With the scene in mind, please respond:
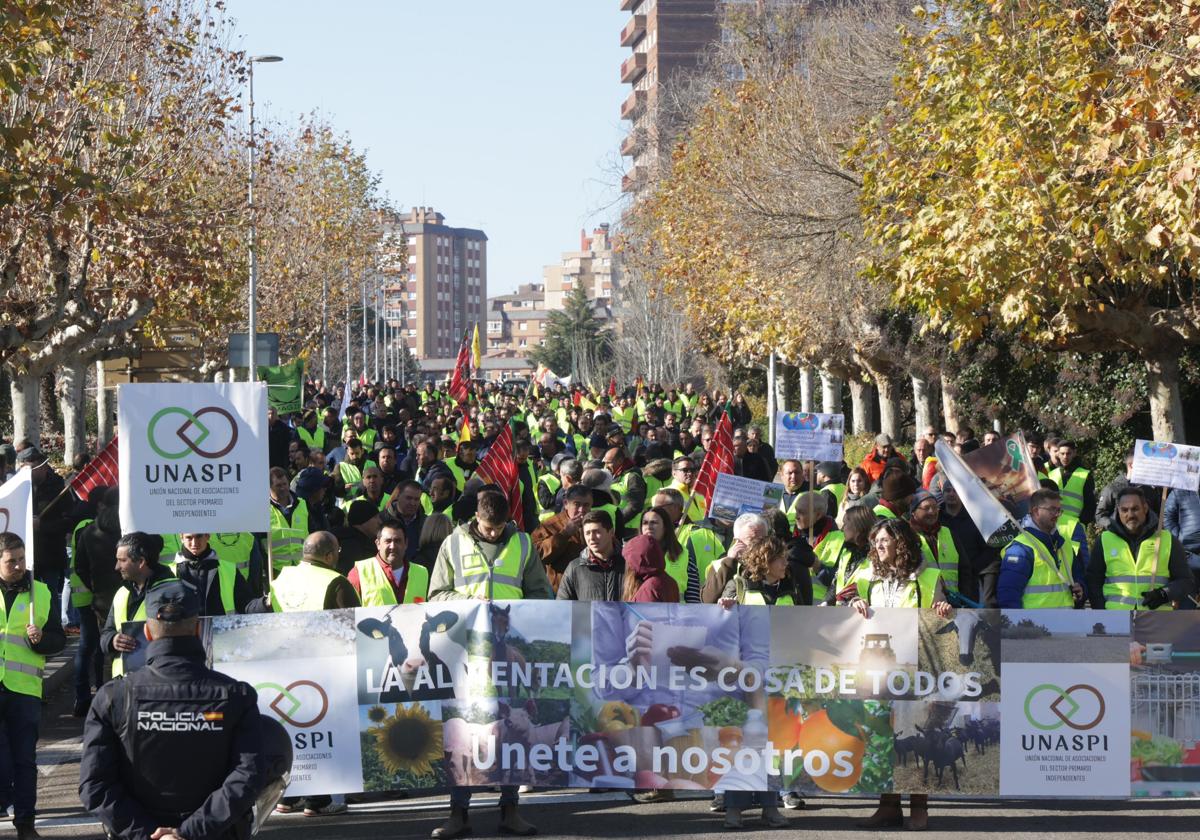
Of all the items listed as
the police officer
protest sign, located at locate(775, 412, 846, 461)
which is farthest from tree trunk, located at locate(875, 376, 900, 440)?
the police officer

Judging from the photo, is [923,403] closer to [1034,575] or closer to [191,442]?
[1034,575]

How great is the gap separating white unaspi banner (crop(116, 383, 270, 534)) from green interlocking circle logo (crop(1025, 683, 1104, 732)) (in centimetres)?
410

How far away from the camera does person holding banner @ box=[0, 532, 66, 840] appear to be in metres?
8.51

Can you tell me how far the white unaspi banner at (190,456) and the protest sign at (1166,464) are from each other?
235 inches

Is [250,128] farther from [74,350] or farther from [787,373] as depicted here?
[787,373]

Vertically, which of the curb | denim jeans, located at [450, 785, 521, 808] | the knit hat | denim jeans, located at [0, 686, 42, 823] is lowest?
the curb

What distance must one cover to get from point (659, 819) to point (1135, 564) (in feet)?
11.2

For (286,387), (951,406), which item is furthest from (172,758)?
(951,406)

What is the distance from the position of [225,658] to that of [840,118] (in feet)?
70.7

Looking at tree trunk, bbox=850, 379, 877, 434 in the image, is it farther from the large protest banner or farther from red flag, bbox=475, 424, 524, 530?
the large protest banner

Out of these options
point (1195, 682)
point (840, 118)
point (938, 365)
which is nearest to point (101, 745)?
point (1195, 682)

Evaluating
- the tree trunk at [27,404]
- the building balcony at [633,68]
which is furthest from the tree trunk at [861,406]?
the building balcony at [633,68]

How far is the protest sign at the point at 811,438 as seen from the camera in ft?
49.1

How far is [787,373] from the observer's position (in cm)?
5562
